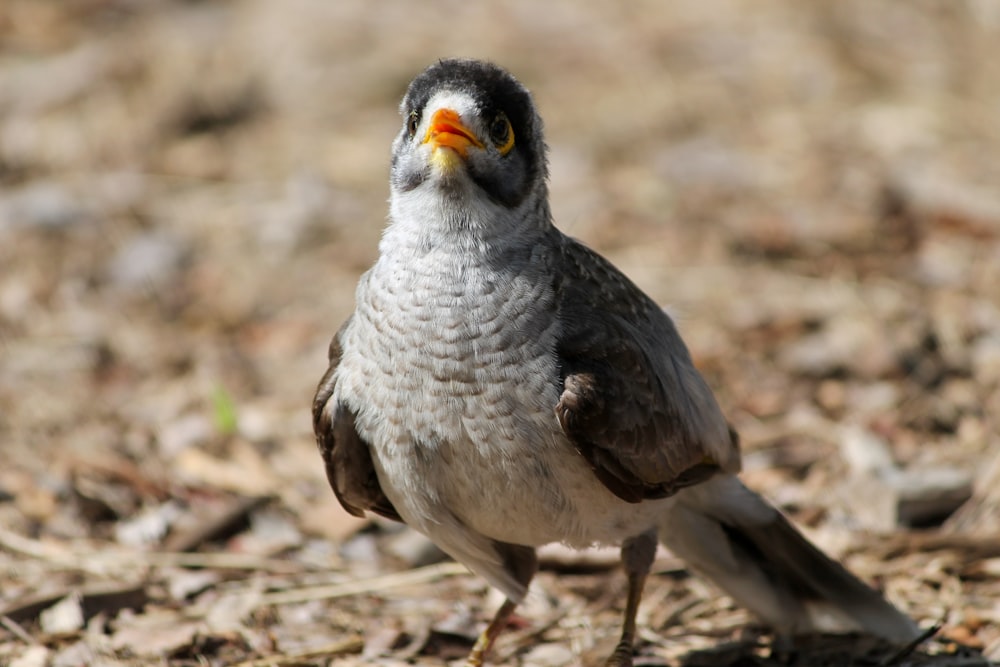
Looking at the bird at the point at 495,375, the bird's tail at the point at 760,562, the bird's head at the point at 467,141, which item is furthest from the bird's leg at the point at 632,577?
the bird's head at the point at 467,141

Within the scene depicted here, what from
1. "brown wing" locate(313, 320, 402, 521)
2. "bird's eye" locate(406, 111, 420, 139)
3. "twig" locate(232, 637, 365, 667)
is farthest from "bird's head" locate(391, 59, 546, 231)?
"twig" locate(232, 637, 365, 667)

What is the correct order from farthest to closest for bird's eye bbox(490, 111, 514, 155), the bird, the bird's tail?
the bird's tail, bird's eye bbox(490, 111, 514, 155), the bird

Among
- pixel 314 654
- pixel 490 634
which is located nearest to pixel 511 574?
pixel 490 634

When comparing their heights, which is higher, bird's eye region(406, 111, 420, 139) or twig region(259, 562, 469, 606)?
bird's eye region(406, 111, 420, 139)

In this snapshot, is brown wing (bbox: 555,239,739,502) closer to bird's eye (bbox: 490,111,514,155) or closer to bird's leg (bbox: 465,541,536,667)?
bird's eye (bbox: 490,111,514,155)

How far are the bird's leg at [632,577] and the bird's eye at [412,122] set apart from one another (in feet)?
5.84

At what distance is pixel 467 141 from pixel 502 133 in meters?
0.22

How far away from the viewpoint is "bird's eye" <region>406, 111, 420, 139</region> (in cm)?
472

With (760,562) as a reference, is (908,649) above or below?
below

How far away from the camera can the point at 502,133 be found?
4.70 meters

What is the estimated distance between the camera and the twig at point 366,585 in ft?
18.2

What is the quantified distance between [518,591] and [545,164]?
5.54ft

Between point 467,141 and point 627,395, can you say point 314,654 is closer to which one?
point 627,395

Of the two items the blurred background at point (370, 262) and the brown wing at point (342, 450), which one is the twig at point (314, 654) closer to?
the blurred background at point (370, 262)
